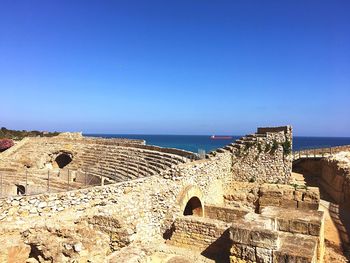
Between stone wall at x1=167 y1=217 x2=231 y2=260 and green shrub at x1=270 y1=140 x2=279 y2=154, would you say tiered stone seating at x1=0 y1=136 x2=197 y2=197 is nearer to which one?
stone wall at x1=167 y1=217 x2=231 y2=260

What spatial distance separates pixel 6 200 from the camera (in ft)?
32.8

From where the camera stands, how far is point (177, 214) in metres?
11.9

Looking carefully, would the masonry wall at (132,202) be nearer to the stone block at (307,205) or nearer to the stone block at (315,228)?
the stone block at (307,205)

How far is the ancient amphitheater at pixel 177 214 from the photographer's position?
8023 millimetres

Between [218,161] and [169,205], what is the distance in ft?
18.3

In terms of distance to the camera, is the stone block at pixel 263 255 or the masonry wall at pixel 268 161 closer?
the stone block at pixel 263 255

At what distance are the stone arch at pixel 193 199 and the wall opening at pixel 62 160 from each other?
18603 mm

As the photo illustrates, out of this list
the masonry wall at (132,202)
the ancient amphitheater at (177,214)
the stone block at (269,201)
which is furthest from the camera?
the stone block at (269,201)

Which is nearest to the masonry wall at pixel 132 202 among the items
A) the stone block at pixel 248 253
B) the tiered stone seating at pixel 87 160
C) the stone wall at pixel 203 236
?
the stone wall at pixel 203 236

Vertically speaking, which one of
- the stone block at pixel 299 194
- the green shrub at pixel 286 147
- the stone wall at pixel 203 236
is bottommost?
the stone wall at pixel 203 236

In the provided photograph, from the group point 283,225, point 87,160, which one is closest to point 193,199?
point 283,225

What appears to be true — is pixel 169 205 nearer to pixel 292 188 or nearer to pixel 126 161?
pixel 292 188

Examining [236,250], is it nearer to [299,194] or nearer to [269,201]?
[299,194]

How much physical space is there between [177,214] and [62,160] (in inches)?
843
